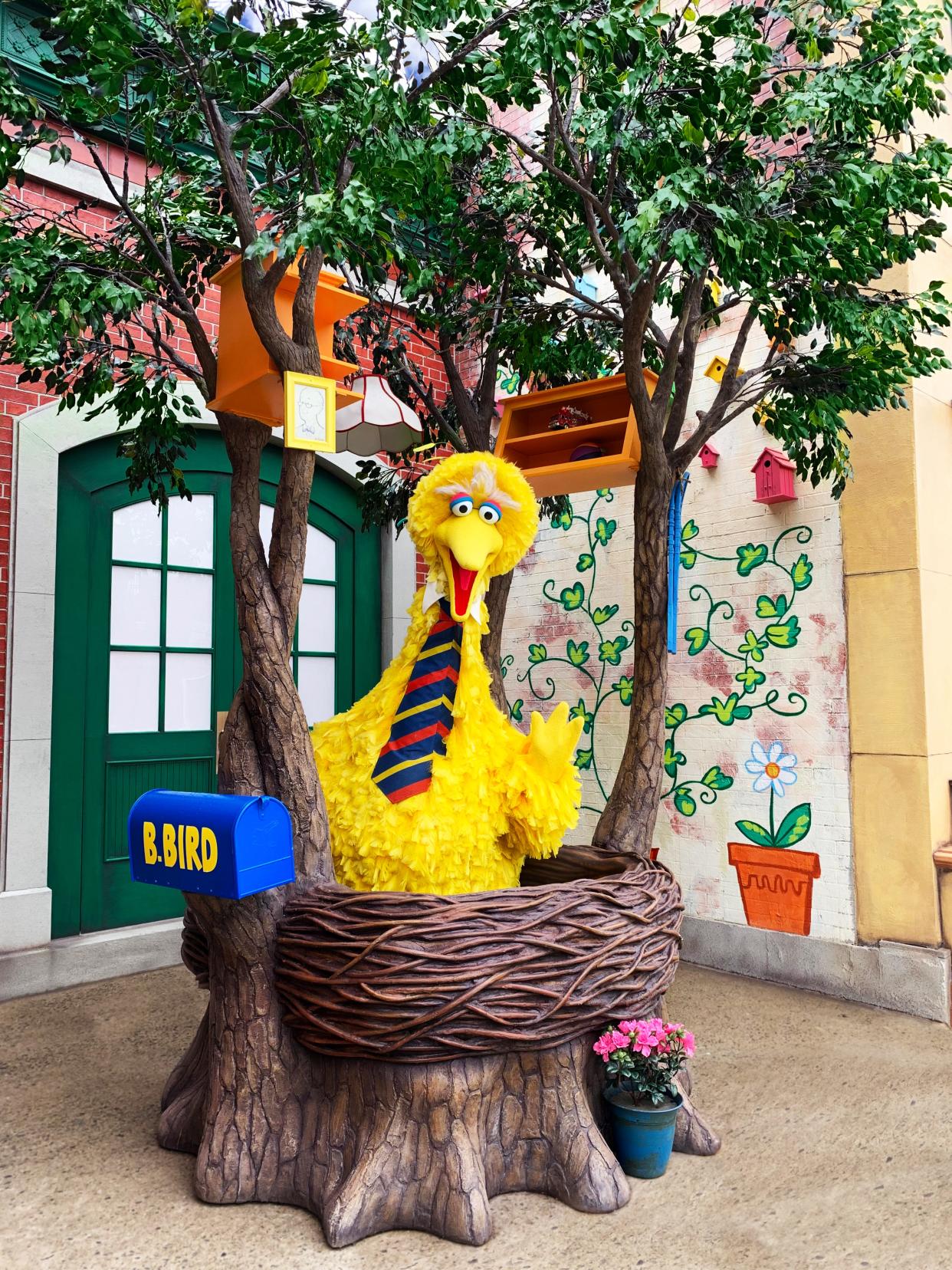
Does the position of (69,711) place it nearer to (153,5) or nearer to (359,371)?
(359,371)

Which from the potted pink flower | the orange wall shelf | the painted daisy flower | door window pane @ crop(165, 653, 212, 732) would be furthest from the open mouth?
door window pane @ crop(165, 653, 212, 732)

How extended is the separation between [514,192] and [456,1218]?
3.04 metres

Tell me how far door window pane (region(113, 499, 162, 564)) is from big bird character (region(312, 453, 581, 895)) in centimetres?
222

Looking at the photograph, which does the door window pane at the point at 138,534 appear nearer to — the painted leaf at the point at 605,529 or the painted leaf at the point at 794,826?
the painted leaf at the point at 605,529

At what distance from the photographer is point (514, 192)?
10.6 feet

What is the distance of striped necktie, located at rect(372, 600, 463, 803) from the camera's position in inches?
94.3

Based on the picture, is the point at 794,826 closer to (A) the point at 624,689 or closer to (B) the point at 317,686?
(A) the point at 624,689

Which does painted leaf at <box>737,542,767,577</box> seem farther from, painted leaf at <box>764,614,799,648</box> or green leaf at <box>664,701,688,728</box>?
green leaf at <box>664,701,688,728</box>

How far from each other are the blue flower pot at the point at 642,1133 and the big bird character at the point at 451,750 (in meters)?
0.60

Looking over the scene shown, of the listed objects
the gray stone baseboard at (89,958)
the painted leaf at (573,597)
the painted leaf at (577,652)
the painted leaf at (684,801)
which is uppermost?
the painted leaf at (573,597)

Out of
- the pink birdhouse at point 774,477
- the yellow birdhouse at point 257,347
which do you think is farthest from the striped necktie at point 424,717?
the pink birdhouse at point 774,477

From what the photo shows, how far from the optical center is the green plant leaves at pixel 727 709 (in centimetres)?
425

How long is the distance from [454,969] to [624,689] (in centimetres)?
280

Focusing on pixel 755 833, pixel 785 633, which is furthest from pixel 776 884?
pixel 785 633
